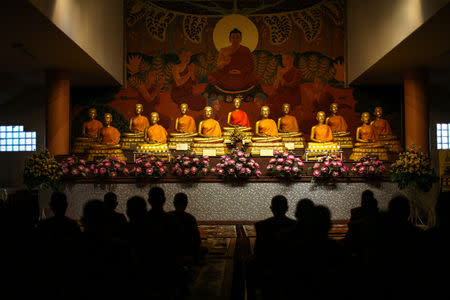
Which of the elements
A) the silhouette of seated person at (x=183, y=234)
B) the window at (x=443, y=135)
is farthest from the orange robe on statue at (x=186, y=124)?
the silhouette of seated person at (x=183, y=234)

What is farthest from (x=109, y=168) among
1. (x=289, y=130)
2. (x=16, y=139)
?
(x=16, y=139)

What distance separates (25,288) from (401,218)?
229 cm

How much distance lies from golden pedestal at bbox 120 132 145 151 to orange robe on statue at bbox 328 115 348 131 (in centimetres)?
519

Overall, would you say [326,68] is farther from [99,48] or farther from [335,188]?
[99,48]

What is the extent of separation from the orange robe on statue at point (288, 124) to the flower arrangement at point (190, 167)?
419cm

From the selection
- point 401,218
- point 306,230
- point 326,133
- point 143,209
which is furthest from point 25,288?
point 326,133

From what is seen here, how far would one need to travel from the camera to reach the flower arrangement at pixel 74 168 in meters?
7.49

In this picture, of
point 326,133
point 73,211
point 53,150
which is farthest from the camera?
point 326,133

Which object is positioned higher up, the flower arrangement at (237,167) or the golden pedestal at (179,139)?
the golden pedestal at (179,139)

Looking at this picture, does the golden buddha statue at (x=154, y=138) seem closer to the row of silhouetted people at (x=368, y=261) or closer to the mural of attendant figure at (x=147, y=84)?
the mural of attendant figure at (x=147, y=84)

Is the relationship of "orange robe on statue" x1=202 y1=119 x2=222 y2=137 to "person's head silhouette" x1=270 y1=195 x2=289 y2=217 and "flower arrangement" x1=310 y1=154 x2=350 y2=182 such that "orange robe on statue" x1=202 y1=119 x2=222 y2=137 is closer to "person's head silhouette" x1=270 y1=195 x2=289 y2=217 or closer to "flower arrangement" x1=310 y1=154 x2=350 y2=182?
"flower arrangement" x1=310 y1=154 x2=350 y2=182

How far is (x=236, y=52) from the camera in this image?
1203 cm

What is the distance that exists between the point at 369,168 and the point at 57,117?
276 inches

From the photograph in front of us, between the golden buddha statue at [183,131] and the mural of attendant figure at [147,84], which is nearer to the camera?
the golden buddha statue at [183,131]
